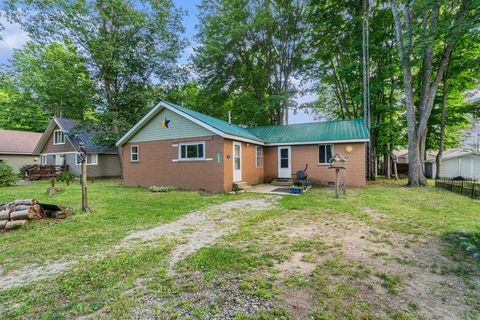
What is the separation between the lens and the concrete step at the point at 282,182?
12.8m

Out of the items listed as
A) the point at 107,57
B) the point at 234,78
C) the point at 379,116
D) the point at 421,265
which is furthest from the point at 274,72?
the point at 421,265

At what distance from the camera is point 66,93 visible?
Answer: 55.5 ft

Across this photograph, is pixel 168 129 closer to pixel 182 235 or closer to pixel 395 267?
pixel 182 235

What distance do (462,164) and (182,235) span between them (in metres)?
25.6

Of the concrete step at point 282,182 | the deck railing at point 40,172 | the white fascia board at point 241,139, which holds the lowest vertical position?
the concrete step at point 282,182

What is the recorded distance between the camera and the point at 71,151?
1938 cm

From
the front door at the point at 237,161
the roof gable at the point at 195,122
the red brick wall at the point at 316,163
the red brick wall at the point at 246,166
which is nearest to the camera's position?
the roof gable at the point at 195,122

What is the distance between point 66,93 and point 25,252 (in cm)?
1791

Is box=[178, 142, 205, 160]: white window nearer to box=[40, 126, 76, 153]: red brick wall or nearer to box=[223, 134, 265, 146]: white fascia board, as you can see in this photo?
box=[223, 134, 265, 146]: white fascia board

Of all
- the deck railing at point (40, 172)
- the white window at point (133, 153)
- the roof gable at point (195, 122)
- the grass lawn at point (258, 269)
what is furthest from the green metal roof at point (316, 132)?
the deck railing at point (40, 172)

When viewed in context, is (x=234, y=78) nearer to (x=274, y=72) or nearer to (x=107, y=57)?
(x=274, y=72)

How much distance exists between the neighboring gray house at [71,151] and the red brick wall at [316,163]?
1605 centimetres

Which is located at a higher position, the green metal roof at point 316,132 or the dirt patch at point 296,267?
the green metal roof at point 316,132

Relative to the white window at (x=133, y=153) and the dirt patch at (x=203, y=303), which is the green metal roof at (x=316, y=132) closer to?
the white window at (x=133, y=153)
